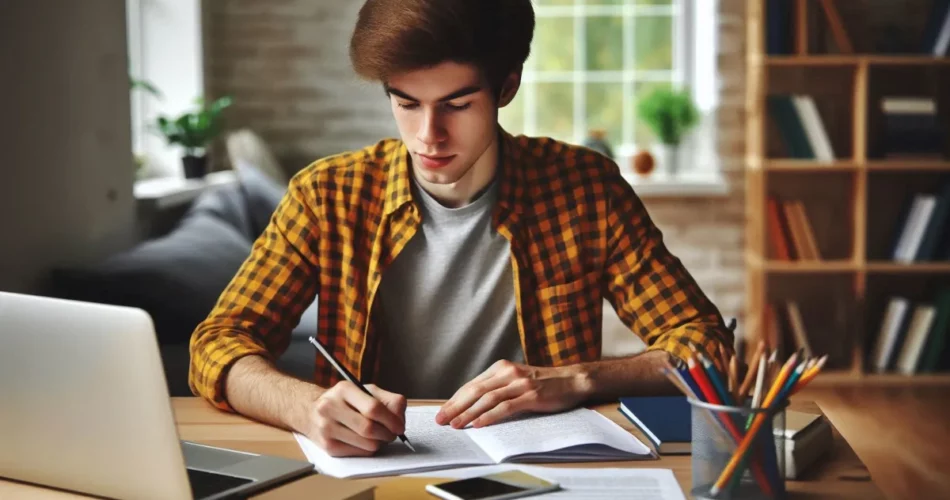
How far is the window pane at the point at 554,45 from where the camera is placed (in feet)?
16.0

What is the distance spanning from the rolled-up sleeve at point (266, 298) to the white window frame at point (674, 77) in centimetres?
310

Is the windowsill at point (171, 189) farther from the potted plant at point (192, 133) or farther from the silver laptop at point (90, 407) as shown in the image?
the silver laptop at point (90, 407)

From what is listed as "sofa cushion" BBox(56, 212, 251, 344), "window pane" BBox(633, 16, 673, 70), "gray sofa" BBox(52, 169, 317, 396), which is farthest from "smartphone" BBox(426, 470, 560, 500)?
"window pane" BBox(633, 16, 673, 70)

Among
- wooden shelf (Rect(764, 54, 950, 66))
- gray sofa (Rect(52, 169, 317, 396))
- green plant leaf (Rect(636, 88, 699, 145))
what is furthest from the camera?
green plant leaf (Rect(636, 88, 699, 145))

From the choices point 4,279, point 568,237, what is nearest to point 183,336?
point 4,279

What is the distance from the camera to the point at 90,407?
98 centimetres

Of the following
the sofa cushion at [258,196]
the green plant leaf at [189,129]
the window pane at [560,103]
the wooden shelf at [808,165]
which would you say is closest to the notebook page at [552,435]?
the sofa cushion at [258,196]

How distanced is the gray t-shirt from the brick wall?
117 inches

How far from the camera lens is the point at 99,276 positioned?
2311 millimetres

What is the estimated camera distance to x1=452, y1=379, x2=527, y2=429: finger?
1.31 metres

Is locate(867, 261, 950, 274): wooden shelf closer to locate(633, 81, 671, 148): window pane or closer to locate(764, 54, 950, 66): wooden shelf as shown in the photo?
locate(764, 54, 950, 66): wooden shelf

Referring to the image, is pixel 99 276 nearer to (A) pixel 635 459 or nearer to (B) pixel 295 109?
(A) pixel 635 459

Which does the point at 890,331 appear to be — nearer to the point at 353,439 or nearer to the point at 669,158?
the point at 669,158

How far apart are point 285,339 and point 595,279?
502 millimetres
